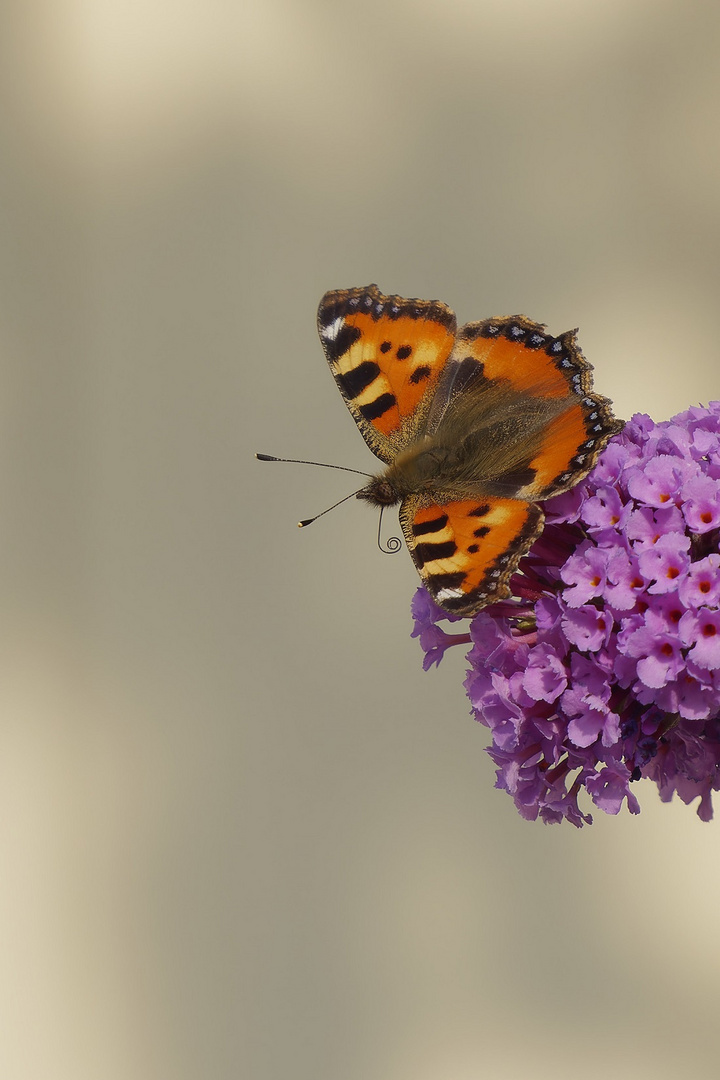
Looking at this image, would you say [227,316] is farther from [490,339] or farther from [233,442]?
[490,339]

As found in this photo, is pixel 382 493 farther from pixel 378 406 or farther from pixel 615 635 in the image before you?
pixel 615 635

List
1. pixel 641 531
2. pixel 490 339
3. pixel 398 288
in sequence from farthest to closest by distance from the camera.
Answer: pixel 398 288 < pixel 490 339 < pixel 641 531

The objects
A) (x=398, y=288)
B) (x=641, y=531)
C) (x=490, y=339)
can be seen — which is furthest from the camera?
(x=398, y=288)

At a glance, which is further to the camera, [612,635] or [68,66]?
[68,66]

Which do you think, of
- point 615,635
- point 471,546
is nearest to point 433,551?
point 471,546

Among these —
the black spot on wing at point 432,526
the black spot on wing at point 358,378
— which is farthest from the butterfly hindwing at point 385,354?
the black spot on wing at point 432,526

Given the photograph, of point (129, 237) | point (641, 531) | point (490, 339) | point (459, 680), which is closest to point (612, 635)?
point (641, 531)

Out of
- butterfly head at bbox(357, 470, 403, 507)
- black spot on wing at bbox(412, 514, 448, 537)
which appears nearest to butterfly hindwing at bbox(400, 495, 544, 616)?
black spot on wing at bbox(412, 514, 448, 537)

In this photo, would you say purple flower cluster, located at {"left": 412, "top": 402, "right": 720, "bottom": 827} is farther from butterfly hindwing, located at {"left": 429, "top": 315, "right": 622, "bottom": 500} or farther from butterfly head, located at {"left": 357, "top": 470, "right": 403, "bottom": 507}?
butterfly head, located at {"left": 357, "top": 470, "right": 403, "bottom": 507}
